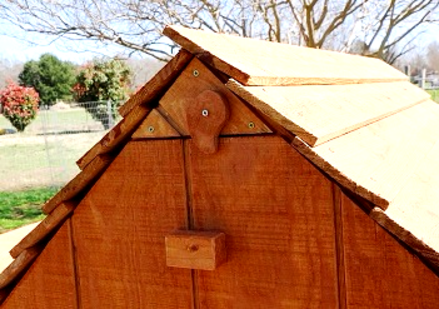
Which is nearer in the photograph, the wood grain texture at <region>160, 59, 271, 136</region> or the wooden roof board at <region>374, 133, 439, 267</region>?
the wooden roof board at <region>374, 133, 439, 267</region>

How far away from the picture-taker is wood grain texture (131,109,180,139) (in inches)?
64.4

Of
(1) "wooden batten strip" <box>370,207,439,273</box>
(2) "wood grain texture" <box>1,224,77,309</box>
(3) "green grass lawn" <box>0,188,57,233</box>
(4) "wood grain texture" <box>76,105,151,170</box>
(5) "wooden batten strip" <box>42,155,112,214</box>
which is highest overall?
(4) "wood grain texture" <box>76,105,151,170</box>

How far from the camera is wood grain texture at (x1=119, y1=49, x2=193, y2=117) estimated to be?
1.57m

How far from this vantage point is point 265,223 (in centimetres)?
154

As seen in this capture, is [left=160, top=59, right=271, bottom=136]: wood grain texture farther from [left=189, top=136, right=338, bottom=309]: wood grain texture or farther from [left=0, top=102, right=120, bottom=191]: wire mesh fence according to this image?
[left=0, top=102, right=120, bottom=191]: wire mesh fence

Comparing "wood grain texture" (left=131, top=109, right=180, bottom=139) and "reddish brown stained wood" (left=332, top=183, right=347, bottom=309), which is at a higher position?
"wood grain texture" (left=131, top=109, right=180, bottom=139)

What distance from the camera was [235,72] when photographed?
4.79ft

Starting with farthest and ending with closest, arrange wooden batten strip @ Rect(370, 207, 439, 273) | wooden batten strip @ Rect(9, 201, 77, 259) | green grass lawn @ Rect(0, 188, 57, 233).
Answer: green grass lawn @ Rect(0, 188, 57, 233)
wooden batten strip @ Rect(9, 201, 77, 259)
wooden batten strip @ Rect(370, 207, 439, 273)

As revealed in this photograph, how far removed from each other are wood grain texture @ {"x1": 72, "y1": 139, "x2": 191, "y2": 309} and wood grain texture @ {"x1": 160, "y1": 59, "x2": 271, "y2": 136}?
3.7 inches

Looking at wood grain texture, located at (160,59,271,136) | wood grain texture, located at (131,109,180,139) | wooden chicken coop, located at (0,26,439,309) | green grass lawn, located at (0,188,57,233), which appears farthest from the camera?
green grass lawn, located at (0,188,57,233)

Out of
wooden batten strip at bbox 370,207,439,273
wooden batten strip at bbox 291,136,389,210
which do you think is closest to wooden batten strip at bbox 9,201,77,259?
wooden batten strip at bbox 291,136,389,210

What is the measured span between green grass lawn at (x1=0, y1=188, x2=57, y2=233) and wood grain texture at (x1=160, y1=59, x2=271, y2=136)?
7175 millimetres

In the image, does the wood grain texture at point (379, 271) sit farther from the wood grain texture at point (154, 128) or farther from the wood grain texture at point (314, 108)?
the wood grain texture at point (154, 128)

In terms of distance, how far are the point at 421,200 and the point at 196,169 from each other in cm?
63
